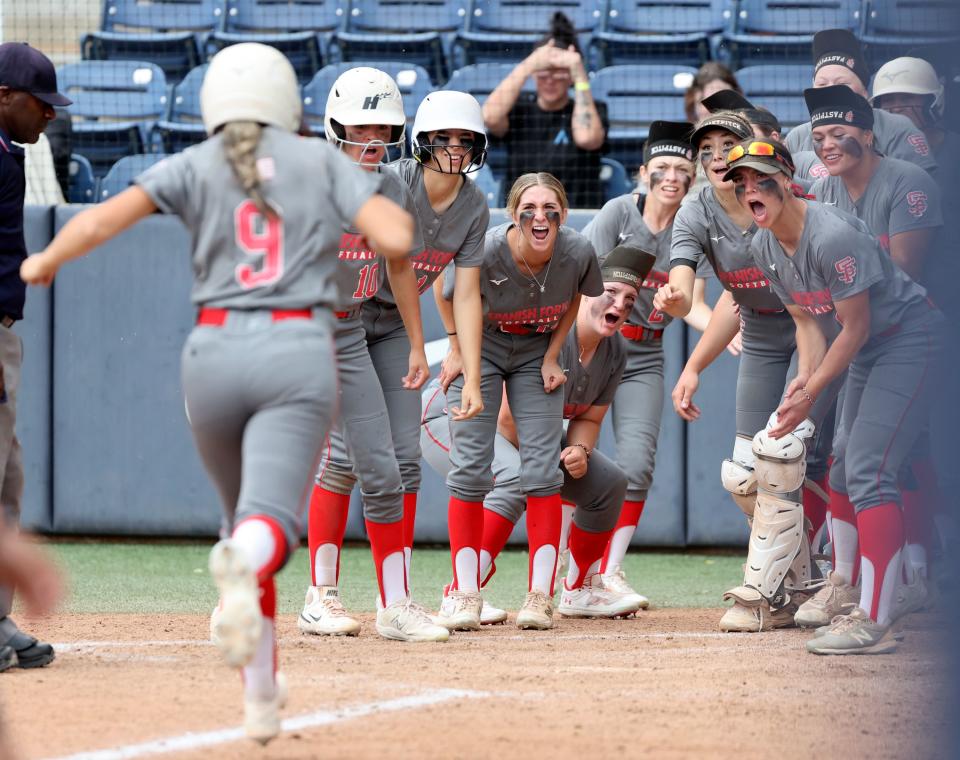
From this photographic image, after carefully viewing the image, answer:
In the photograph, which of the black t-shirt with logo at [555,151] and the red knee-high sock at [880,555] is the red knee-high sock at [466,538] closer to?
the red knee-high sock at [880,555]

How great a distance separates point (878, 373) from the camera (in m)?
4.80

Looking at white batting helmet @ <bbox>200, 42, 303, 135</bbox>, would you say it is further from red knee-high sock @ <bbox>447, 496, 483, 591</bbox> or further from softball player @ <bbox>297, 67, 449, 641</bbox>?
red knee-high sock @ <bbox>447, 496, 483, 591</bbox>

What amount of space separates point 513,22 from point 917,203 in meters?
5.70

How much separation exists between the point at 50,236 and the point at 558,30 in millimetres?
3449

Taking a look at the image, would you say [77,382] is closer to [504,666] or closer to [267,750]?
[504,666]

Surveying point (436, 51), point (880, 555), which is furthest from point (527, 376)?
point (436, 51)

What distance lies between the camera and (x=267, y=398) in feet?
9.93

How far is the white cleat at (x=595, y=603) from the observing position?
231 inches

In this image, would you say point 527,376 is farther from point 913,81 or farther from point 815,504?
point 913,81

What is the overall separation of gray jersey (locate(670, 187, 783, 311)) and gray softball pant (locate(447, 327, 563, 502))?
71 centimetres

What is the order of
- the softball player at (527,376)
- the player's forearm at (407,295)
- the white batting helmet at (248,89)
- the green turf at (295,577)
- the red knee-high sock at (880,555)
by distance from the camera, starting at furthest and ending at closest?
the green turf at (295,577) → the softball player at (527,376) → the red knee-high sock at (880,555) → the player's forearm at (407,295) → the white batting helmet at (248,89)

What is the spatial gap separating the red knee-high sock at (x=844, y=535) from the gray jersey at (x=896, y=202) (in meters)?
1.04

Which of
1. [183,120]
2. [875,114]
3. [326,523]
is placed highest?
[183,120]

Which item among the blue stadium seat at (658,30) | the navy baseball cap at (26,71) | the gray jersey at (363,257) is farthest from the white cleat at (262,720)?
the blue stadium seat at (658,30)
